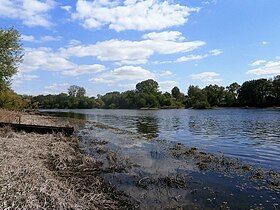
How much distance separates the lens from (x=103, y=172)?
1349cm

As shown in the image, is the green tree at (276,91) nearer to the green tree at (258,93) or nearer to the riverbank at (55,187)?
the green tree at (258,93)

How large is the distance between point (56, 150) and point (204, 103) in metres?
136

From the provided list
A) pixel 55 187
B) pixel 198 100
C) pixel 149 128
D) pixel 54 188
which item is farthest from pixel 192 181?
pixel 198 100

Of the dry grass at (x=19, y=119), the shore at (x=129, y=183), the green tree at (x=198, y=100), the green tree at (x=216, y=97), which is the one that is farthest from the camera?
the green tree at (x=216, y=97)

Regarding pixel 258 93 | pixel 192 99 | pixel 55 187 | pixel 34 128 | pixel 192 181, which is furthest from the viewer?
pixel 192 99

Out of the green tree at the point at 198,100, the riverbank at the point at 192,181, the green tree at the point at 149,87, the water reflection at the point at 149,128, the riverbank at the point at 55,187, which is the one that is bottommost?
the riverbank at the point at 192,181

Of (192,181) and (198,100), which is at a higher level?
(198,100)

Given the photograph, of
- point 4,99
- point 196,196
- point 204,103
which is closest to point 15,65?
point 4,99

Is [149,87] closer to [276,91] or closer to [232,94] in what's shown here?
[232,94]

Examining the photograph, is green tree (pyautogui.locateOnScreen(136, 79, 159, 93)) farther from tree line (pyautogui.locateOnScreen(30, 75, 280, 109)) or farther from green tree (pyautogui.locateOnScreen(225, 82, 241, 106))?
green tree (pyautogui.locateOnScreen(225, 82, 241, 106))

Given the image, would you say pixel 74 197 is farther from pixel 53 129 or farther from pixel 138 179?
pixel 53 129

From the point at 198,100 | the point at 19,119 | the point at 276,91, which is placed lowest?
the point at 19,119

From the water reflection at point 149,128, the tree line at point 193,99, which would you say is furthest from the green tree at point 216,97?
the water reflection at point 149,128

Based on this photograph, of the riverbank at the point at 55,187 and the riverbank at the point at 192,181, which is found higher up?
the riverbank at the point at 55,187
